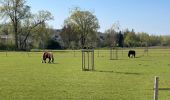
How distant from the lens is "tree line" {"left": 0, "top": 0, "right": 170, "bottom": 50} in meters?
116

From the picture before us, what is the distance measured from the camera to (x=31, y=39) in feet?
427

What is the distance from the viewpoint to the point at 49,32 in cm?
13412

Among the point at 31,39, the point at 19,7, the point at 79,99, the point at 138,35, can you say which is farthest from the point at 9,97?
the point at 138,35

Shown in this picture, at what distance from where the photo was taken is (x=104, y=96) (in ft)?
55.7

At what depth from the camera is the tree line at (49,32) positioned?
4577 inches

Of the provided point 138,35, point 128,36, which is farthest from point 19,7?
point 138,35

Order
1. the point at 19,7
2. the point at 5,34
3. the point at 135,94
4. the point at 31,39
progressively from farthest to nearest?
the point at 5,34
the point at 31,39
the point at 19,7
the point at 135,94

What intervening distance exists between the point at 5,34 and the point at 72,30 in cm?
2225

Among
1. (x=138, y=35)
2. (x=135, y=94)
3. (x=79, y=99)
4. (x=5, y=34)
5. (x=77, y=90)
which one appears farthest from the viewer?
(x=138, y=35)

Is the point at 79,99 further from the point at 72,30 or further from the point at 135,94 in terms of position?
the point at 72,30

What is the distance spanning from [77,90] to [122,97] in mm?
2795

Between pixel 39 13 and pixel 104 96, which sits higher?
pixel 39 13

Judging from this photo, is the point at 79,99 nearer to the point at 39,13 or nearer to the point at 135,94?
the point at 135,94

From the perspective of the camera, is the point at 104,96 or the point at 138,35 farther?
the point at 138,35
